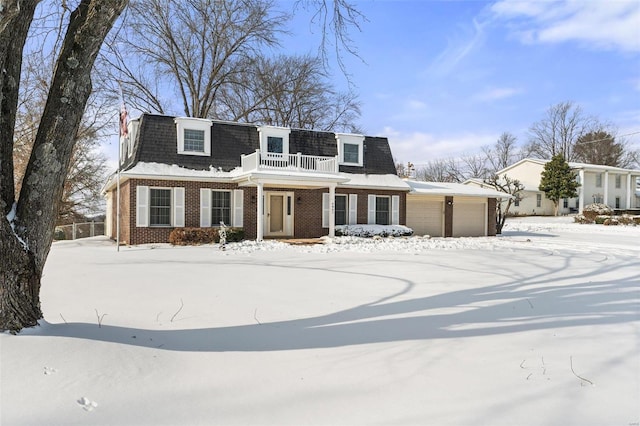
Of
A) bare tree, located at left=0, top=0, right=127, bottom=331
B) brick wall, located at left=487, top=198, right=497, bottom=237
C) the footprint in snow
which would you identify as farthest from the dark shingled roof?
the footprint in snow

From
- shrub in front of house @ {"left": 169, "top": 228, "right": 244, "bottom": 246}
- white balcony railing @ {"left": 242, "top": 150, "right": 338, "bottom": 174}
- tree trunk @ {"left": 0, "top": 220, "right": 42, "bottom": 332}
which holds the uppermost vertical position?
white balcony railing @ {"left": 242, "top": 150, "right": 338, "bottom": 174}

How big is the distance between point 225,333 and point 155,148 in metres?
14.0

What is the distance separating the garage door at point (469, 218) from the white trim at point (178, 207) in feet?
46.5

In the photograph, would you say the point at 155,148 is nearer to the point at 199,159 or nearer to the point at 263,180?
the point at 199,159

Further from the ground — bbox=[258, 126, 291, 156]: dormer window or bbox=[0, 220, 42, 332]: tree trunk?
bbox=[258, 126, 291, 156]: dormer window

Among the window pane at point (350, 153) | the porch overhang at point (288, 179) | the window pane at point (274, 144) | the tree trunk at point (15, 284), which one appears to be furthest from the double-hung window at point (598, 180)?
the tree trunk at point (15, 284)

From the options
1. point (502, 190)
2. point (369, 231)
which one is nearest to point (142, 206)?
point (369, 231)

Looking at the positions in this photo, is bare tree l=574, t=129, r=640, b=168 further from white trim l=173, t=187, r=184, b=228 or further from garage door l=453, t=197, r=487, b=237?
white trim l=173, t=187, r=184, b=228

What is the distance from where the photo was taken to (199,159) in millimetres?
17375

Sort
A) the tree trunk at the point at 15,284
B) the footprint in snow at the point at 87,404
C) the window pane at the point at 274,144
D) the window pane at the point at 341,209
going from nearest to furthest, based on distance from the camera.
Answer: the footprint in snow at the point at 87,404 → the tree trunk at the point at 15,284 → the window pane at the point at 274,144 → the window pane at the point at 341,209

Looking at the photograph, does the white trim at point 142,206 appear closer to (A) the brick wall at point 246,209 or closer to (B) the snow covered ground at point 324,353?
(A) the brick wall at point 246,209

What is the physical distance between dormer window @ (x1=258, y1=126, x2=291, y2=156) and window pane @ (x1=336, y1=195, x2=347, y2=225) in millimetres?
3315

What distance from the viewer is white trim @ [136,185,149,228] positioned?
51.8ft

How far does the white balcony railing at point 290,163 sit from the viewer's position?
16.5 m
